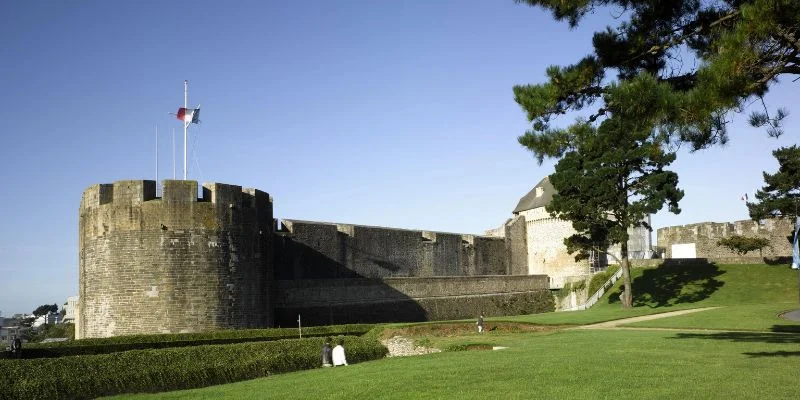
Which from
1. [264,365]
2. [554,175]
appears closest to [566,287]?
[554,175]

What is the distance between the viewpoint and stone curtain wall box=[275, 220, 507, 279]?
3019 cm

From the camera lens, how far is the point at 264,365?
16.7 metres

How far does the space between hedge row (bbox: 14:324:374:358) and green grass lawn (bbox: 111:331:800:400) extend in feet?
18.8

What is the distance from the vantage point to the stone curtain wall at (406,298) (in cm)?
2805

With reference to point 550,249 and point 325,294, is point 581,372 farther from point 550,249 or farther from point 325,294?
point 550,249

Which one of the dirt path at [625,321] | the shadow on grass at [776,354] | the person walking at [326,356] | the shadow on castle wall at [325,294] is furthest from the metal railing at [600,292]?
the shadow on grass at [776,354]

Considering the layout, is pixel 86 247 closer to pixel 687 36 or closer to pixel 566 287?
pixel 687 36

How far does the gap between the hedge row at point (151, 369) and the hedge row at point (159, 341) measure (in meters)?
2.75

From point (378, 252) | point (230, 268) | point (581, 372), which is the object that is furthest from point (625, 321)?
point (581, 372)

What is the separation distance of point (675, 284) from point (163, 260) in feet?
84.2

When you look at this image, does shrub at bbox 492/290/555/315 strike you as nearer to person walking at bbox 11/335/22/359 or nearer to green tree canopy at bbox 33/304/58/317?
person walking at bbox 11/335/22/359

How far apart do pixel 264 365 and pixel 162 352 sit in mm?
2245

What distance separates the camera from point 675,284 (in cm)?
3691

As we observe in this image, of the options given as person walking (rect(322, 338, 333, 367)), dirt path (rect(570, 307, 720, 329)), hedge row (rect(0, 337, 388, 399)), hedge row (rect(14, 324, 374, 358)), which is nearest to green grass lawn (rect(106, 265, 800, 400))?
hedge row (rect(0, 337, 388, 399))
